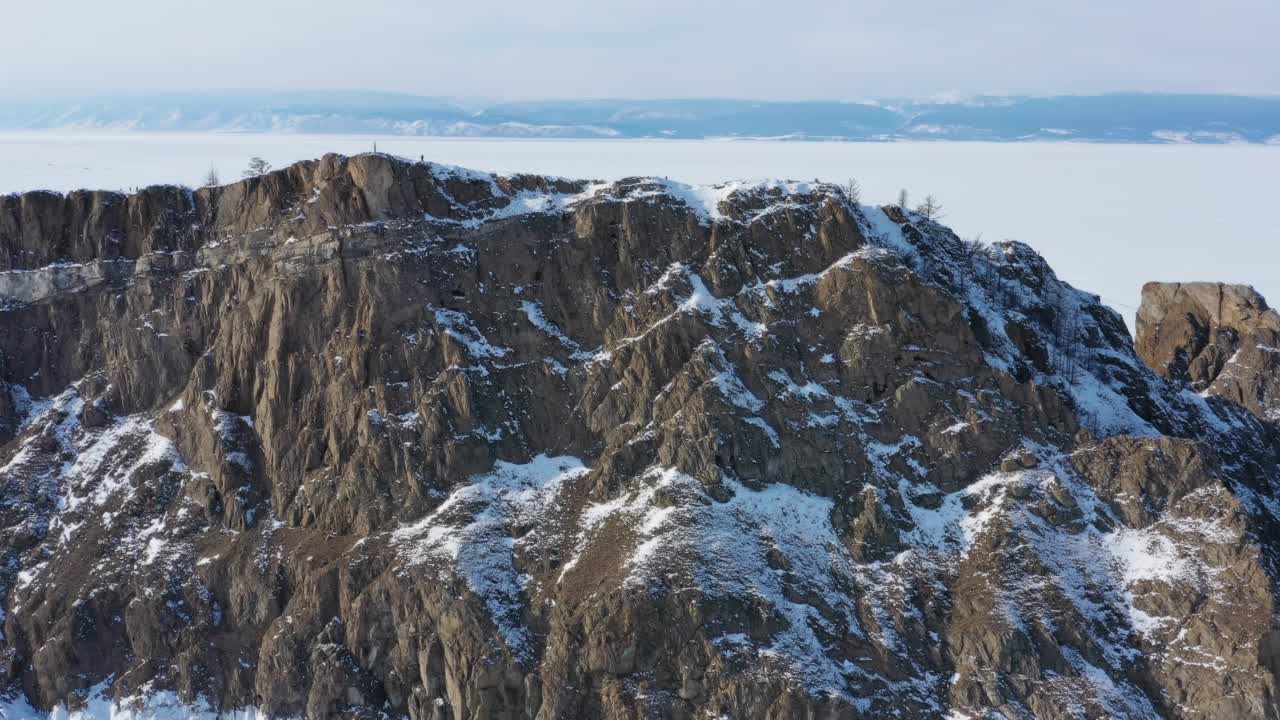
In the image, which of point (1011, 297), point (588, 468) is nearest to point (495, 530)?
point (588, 468)

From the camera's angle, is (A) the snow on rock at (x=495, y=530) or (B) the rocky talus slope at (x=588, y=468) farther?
(A) the snow on rock at (x=495, y=530)

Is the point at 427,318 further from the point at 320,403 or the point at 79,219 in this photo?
the point at 79,219

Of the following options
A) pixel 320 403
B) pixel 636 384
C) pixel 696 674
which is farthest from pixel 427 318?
pixel 696 674

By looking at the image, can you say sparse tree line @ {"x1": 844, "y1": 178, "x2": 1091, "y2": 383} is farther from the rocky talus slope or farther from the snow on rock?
the snow on rock

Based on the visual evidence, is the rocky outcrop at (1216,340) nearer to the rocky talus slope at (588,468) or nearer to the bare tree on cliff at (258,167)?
the rocky talus slope at (588,468)

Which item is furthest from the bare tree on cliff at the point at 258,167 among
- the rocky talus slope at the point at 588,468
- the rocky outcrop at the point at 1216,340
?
the rocky outcrop at the point at 1216,340

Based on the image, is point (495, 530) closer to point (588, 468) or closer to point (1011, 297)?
point (588, 468)

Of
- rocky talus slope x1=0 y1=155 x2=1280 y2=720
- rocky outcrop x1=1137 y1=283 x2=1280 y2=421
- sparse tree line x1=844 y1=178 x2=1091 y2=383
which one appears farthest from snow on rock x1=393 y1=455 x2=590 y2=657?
rocky outcrop x1=1137 y1=283 x2=1280 y2=421
